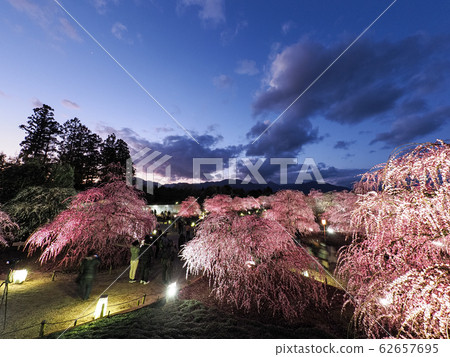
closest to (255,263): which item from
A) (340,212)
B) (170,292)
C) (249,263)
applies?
(249,263)

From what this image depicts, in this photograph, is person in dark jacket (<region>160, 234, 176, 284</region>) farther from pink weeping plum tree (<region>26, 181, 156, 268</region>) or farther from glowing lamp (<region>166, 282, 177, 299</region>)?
pink weeping plum tree (<region>26, 181, 156, 268</region>)

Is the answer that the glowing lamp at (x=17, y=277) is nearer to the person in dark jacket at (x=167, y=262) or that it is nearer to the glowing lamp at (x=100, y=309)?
the glowing lamp at (x=100, y=309)

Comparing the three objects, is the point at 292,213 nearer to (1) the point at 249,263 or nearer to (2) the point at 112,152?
(1) the point at 249,263

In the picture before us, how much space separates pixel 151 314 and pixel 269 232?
174 inches

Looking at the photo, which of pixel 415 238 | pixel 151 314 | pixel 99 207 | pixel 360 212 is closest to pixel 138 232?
pixel 99 207

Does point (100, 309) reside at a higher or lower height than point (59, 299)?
higher

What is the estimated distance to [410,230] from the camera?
283 cm

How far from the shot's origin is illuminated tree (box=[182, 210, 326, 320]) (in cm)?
589

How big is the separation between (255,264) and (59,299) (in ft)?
23.1

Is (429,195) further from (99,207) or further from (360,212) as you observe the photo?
(99,207)

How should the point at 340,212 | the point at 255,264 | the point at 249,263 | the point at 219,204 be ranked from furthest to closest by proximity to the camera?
the point at 219,204
the point at 340,212
the point at 255,264
the point at 249,263

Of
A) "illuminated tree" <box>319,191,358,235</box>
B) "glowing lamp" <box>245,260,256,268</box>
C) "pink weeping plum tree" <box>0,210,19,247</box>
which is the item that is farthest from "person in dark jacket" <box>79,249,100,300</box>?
"illuminated tree" <box>319,191,358,235</box>

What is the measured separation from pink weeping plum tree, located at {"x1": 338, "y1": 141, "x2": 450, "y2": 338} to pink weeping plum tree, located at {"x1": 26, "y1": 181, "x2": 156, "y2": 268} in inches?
369
